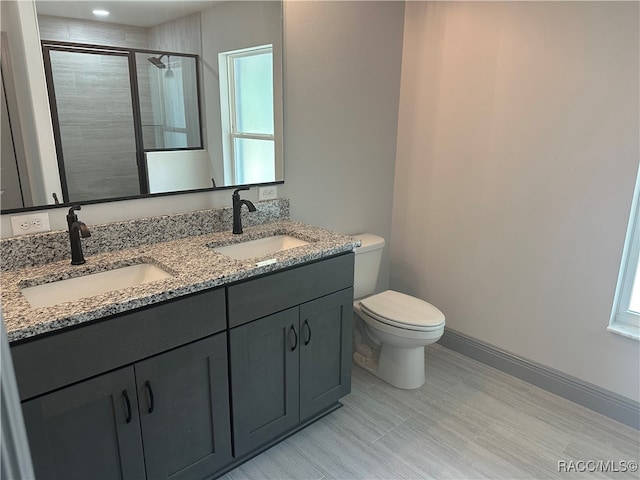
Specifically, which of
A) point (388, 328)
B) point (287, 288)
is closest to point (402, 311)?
point (388, 328)

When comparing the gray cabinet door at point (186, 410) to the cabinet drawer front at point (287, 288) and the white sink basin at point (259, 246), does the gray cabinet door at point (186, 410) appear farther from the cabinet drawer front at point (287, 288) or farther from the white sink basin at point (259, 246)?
the white sink basin at point (259, 246)

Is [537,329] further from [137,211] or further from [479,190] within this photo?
[137,211]

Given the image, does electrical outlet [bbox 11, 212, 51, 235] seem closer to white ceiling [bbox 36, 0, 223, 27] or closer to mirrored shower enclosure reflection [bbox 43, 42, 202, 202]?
mirrored shower enclosure reflection [bbox 43, 42, 202, 202]

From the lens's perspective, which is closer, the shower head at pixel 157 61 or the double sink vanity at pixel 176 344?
the double sink vanity at pixel 176 344

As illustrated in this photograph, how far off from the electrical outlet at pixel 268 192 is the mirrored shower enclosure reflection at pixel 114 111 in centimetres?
49

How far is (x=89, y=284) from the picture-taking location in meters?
1.69

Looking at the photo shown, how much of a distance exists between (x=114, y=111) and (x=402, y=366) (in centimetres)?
189

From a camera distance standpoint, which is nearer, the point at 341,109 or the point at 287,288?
the point at 287,288

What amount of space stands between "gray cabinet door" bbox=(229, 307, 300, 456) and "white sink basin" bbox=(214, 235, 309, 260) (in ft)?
1.37

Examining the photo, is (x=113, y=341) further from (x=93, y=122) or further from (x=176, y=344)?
(x=93, y=122)

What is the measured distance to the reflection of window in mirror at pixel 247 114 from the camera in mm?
2176

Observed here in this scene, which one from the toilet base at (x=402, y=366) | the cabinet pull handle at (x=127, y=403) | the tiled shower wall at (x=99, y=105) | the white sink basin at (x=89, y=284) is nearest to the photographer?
the cabinet pull handle at (x=127, y=403)

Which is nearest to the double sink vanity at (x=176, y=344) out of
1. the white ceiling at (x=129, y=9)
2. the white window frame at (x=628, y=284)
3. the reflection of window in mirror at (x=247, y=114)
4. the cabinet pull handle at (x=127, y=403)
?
the cabinet pull handle at (x=127, y=403)

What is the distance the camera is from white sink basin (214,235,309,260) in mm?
2121
